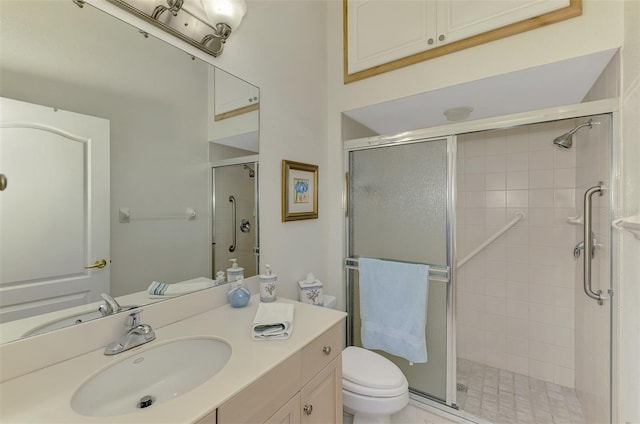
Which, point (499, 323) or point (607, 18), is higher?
point (607, 18)

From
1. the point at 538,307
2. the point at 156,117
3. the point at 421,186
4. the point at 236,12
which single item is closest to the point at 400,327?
the point at 421,186

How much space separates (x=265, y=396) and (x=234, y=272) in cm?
69

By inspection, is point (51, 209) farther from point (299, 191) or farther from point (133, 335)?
point (299, 191)

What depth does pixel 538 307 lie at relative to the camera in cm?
215

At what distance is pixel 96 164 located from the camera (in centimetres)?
94

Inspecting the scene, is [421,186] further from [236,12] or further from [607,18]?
[236,12]

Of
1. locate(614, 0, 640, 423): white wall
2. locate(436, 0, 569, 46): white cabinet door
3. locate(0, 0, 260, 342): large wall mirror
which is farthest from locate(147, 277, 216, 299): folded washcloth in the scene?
locate(436, 0, 569, 46): white cabinet door

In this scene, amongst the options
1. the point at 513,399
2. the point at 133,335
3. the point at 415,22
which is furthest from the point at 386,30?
the point at 513,399

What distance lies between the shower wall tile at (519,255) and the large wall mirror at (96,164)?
6.94ft

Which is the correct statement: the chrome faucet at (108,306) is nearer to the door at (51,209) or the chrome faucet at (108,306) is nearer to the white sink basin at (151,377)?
the door at (51,209)

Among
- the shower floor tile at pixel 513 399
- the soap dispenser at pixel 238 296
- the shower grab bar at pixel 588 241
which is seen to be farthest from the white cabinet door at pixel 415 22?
the shower floor tile at pixel 513 399

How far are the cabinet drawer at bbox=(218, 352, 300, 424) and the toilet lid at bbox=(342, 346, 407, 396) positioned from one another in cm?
58

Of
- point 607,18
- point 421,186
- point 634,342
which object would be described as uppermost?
point 607,18

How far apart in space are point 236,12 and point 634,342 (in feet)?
7.04
